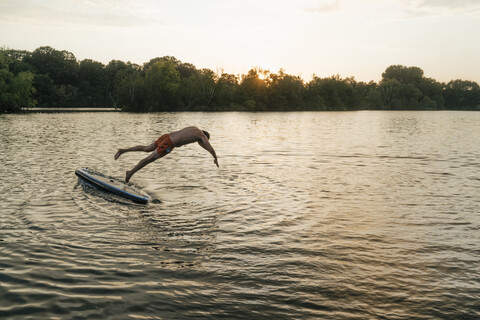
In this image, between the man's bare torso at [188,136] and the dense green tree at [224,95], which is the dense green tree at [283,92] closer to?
the dense green tree at [224,95]

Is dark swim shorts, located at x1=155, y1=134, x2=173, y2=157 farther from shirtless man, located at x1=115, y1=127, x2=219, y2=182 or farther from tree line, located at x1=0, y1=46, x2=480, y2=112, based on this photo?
tree line, located at x1=0, y1=46, x2=480, y2=112

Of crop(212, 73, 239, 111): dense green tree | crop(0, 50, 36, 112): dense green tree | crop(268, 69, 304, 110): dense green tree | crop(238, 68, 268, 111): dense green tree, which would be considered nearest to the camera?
crop(0, 50, 36, 112): dense green tree

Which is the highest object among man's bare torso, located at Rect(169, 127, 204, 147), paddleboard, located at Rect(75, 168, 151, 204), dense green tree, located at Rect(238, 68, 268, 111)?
dense green tree, located at Rect(238, 68, 268, 111)

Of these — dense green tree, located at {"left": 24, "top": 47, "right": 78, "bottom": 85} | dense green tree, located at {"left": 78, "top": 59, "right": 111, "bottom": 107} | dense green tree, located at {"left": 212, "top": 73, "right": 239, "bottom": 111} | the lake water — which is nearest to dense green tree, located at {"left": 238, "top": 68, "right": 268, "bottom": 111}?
dense green tree, located at {"left": 212, "top": 73, "right": 239, "bottom": 111}

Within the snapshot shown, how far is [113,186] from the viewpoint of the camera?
1277cm

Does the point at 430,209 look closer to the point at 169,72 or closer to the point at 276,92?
the point at 169,72

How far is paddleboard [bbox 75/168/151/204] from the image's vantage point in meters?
12.2

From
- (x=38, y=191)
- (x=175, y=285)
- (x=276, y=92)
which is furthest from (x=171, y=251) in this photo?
(x=276, y=92)

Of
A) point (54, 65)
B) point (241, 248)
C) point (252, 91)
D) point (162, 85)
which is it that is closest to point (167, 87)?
point (162, 85)

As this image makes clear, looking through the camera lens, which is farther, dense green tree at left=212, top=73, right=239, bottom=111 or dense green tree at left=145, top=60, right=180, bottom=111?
dense green tree at left=212, top=73, right=239, bottom=111

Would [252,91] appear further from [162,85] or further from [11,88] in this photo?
[11,88]

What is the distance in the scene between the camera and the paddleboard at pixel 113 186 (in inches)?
479

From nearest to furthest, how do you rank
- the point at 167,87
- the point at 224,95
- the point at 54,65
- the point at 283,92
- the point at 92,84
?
the point at 167,87 < the point at 224,95 < the point at 54,65 < the point at 92,84 < the point at 283,92

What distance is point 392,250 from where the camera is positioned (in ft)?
27.5
